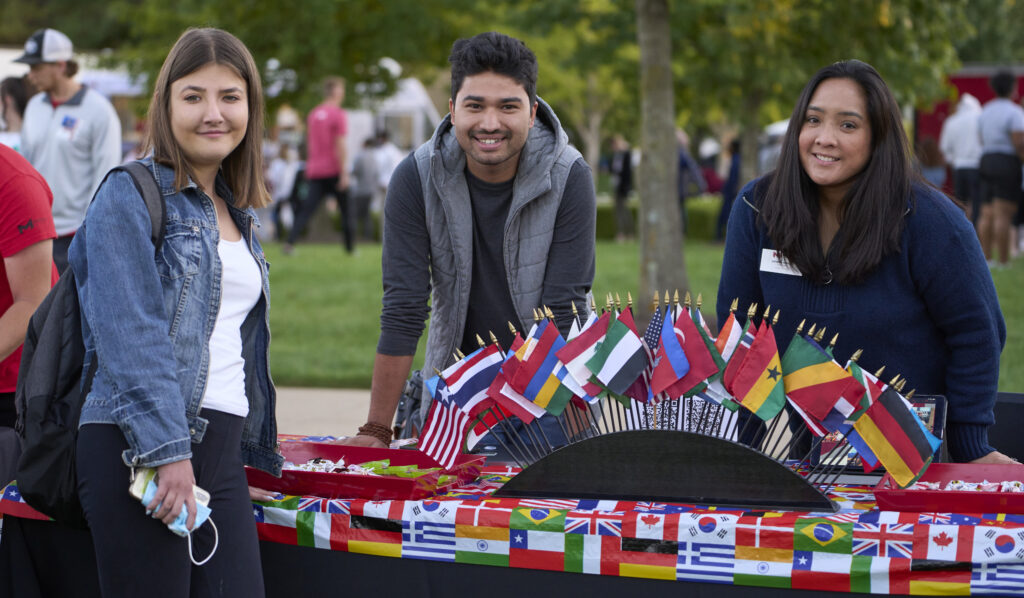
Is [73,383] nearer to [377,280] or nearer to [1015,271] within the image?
[377,280]

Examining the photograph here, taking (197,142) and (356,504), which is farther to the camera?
(356,504)

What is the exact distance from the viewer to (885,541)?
251cm

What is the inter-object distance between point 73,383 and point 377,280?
1067 centimetres

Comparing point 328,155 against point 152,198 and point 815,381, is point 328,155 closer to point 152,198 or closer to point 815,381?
point 152,198

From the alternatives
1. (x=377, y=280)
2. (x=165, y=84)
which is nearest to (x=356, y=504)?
(x=165, y=84)

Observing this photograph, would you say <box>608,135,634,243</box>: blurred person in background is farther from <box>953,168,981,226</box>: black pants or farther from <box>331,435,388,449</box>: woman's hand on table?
<box>331,435,388,449</box>: woman's hand on table

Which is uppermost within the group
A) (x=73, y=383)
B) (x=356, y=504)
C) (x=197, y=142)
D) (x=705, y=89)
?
(x=705, y=89)

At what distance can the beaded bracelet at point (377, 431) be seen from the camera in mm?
3385

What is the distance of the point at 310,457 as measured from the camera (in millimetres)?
3203

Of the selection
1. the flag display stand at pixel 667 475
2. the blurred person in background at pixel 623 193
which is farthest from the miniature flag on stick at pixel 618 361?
the blurred person in background at pixel 623 193

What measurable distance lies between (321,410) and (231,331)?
4.21 meters

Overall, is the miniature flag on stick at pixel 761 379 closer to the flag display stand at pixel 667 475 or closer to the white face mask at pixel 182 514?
the flag display stand at pixel 667 475

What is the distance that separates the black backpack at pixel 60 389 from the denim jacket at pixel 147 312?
33 millimetres

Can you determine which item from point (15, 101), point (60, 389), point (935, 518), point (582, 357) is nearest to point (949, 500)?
point (935, 518)
